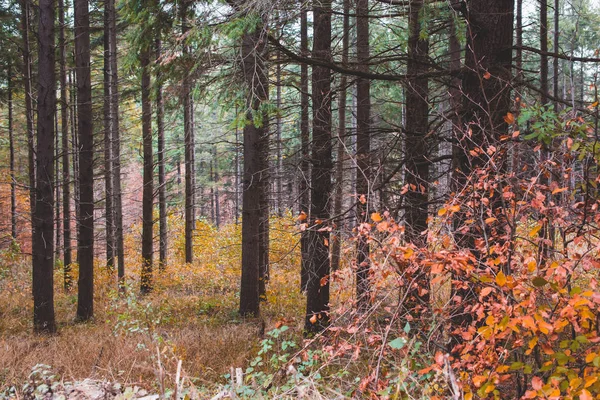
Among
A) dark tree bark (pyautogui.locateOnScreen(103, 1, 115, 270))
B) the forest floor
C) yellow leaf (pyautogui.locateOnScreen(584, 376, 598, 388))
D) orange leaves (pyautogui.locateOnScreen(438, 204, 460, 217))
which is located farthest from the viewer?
dark tree bark (pyautogui.locateOnScreen(103, 1, 115, 270))

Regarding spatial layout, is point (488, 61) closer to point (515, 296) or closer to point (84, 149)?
point (515, 296)

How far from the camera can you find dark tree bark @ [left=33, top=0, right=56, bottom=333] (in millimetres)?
8375

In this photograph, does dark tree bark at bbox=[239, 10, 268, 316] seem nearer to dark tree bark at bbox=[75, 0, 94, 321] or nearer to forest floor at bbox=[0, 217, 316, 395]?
forest floor at bbox=[0, 217, 316, 395]

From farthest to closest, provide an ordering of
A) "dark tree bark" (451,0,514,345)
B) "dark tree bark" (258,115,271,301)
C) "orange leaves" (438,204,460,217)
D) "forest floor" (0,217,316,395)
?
"dark tree bark" (258,115,271,301), "forest floor" (0,217,316,395), "dark tree bark" (451,0,514,345), "orange leaves" (438,204,460,217)

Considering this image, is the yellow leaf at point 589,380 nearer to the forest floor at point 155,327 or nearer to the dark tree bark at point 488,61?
the dark tree bark at point 488,61

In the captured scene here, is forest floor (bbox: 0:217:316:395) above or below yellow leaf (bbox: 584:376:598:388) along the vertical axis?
below

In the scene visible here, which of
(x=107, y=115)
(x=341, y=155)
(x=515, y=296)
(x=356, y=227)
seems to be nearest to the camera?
(x=515, y=296)

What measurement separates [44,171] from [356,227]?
755 centimetres

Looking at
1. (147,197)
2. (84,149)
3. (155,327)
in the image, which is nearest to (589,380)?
(155,327)

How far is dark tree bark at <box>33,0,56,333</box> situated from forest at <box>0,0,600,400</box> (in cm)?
4

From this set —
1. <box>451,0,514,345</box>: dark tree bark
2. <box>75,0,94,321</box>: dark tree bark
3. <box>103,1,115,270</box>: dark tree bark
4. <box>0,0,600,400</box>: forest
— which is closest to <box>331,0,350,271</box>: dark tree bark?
<box>0,0,600,400</box>: forest

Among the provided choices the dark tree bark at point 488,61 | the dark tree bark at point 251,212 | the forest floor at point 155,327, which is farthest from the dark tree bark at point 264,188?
the dark tree bark at point 488,61

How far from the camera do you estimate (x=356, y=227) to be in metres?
3.51

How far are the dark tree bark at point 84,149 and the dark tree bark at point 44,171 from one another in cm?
87
